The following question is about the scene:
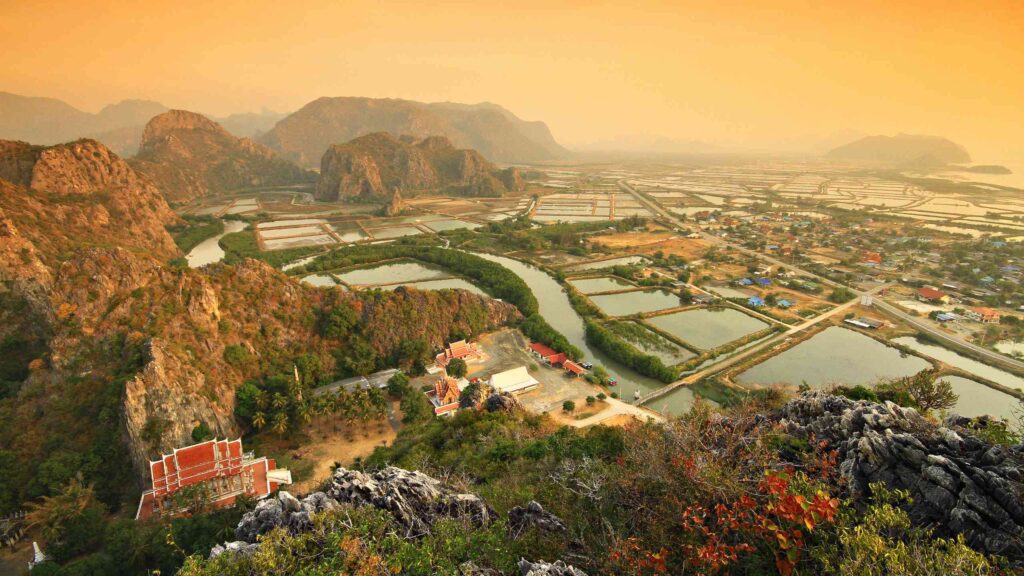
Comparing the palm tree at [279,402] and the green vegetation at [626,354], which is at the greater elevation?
the palm tree at [279,402]

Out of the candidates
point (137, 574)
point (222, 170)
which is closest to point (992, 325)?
point (137, 574)

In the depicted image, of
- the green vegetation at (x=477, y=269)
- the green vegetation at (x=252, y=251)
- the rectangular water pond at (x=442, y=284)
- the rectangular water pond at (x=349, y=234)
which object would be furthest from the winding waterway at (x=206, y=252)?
the rectangular water pond at (x=442, y=284)

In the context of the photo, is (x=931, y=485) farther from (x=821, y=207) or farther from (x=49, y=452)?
(x=821, y=207)

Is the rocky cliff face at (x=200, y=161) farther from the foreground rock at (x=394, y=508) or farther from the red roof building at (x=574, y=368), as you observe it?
the foreground rock at (x=394, y=508)

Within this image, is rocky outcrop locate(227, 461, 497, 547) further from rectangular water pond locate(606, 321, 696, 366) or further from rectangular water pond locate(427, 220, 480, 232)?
rectangular water pond locate(427, 220, 480, 232)

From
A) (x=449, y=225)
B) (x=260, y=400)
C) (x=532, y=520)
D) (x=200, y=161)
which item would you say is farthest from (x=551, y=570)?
(x=200, y=161)
